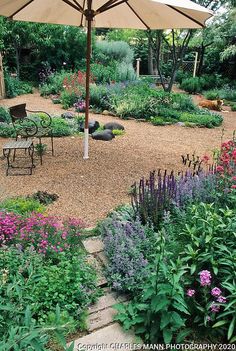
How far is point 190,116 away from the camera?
9.45 meters

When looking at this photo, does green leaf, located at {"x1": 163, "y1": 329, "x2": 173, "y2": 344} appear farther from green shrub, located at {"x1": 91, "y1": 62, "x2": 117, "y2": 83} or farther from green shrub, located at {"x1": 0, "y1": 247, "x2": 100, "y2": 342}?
green shrub, located at {"x1": 91, "y1": 62, "x2": 117, "y2": 83}

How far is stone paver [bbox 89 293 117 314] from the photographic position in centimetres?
237

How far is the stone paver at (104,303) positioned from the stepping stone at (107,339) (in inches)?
7.1

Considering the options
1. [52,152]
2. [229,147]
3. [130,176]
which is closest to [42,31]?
[52,152]

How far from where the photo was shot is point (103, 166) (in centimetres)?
543

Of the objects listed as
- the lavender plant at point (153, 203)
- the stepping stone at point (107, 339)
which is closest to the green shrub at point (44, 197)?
the lavender plant at point (153, 203)

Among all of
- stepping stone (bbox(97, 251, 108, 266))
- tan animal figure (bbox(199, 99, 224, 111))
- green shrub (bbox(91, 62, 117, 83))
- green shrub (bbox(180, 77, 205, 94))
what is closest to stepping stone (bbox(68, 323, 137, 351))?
stepping stone (bbox(97, 251, 108, 266))

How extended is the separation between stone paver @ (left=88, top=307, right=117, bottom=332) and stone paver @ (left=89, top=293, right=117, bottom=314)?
3 centimetres

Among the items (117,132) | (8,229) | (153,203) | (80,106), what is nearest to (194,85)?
(80,106)

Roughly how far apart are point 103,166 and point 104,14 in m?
2.92

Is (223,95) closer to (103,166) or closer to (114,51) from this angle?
(114,51)

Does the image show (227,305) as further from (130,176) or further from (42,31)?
(42,31)

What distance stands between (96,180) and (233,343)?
3.02 metres

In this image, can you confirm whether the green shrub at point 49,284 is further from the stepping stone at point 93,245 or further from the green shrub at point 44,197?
the green shrub at point 44,197
